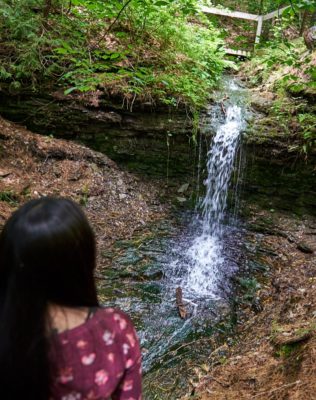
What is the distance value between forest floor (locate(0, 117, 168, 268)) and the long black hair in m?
4.11

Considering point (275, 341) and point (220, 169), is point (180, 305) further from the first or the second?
point (220, 169)

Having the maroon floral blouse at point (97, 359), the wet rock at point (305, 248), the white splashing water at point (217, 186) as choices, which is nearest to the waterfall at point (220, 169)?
the white splashing water at point (217, 186)

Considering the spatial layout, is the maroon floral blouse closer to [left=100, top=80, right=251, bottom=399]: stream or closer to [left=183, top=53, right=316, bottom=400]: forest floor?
[left=183, top=53, right=316, bottom=400]: forest floor

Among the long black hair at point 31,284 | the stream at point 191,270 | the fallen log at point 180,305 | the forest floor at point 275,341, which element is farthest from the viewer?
the fallen log at point 180,305

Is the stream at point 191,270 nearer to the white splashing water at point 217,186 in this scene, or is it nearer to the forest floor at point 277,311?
the white splashing water at point 217,186

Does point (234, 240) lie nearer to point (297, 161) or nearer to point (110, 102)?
point (297, 161)

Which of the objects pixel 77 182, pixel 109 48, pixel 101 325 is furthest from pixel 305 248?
pixel 101 325

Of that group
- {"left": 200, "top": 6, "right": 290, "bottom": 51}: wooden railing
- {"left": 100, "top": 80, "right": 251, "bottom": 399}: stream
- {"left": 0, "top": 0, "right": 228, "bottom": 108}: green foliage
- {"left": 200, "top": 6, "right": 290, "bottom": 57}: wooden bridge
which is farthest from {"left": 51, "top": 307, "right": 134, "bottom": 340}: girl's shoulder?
{"left": 200, "top": 6, "right": 290, "bottom": 57}: wooden bridge

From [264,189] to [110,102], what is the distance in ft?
10.8

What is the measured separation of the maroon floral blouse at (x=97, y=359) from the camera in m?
1.12

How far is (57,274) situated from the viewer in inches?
42.7

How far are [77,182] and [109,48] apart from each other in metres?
2.62

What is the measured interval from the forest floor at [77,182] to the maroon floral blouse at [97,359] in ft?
13.0

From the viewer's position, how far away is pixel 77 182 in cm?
608
